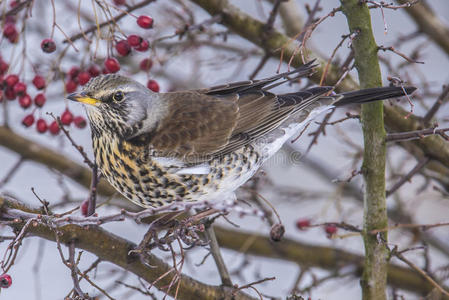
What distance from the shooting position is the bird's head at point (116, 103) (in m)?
2.05

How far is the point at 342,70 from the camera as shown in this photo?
85.7 inches

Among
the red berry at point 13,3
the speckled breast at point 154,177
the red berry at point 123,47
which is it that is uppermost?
the red berry at point 13,3

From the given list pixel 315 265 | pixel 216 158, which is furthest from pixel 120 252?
pixel 315 265

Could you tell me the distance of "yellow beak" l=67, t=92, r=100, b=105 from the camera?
1.97m

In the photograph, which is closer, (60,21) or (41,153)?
(41,153)

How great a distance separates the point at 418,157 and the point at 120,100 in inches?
54.3

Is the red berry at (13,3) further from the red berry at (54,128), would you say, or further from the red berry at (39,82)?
the red berry at (54,128)

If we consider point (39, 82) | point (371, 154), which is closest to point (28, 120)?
point (39, 82)

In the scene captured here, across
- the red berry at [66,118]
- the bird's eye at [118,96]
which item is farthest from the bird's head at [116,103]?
the red berry at [66,118]

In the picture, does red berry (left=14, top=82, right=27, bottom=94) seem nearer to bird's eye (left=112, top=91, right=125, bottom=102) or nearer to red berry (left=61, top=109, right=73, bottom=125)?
red berry (left=61, top=109, right=73, bottom=125)

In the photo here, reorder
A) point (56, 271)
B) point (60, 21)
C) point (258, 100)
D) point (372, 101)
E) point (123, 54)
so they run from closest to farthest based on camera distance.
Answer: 1. point (372, 101)
2. point (123, 54)
3. point (258, 100)
4. point (60, 21)
5. point (56, 271)

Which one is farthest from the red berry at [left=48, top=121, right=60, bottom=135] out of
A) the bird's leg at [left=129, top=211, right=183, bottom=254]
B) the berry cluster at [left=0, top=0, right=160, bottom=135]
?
the bird's leg at [left=129, top=211, right=183, bottom=254]

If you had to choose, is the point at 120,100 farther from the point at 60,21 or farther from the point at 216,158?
the point at 60,21

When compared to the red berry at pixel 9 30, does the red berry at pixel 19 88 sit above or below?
below
